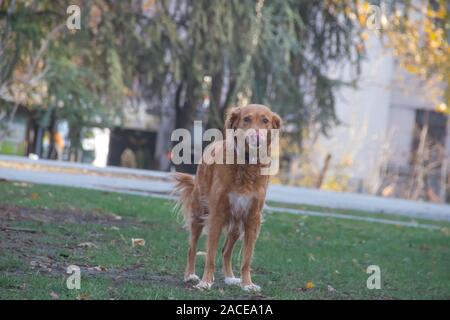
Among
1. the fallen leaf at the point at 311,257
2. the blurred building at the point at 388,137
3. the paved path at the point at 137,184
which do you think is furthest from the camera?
the blurred building at the point at 388,137

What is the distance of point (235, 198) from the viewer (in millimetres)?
6680

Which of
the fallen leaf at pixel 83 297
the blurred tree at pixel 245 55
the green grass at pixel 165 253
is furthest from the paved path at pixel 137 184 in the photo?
the fallen leaf at pixel 83 297

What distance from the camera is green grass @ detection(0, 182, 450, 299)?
20.8 ft

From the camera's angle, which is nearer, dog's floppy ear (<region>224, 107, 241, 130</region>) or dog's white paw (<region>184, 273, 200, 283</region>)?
dog's floppy ear (<region>224, 107, 241, 130</region>)

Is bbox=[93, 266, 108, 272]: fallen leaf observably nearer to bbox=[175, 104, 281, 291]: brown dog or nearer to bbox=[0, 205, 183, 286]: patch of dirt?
bbox=[0, 205, 183, 286]: patch of dirt

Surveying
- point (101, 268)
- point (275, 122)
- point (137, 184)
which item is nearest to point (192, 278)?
point (101, 268)

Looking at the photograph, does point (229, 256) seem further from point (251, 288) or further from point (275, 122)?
point (275, 122)

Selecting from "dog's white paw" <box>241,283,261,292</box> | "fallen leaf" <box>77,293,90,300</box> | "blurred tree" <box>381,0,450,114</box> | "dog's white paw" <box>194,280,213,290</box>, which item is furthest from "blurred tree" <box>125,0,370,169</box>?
"fallen leaf" <box>77,293,90,300</box>

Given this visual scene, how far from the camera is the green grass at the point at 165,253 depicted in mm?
6336

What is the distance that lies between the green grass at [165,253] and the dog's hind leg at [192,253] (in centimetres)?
14

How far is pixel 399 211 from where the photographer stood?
52.2 ft

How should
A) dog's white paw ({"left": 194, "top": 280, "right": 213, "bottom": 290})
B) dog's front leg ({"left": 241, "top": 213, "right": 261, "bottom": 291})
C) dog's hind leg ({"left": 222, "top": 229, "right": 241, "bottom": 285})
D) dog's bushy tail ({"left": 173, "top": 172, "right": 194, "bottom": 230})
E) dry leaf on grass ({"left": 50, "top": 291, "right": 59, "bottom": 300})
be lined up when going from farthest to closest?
dog's bushy tail ({"left": 173, "top": 172, "right": 194, "bottom": 230}) → dog's hind leg ({"left": 222, "top": 229, "right": 241, "bottom": 285}) → dog's front leg ({"left": 241, "top": 213, "right": 261, "bottom": 291}) → dog's white paw ({"left": 194, "top": 280, "right": 213, "bottom": 290}) → dry leaf on grass ({"left": 50, "top": 291, "right": 59, "bottom": 300})

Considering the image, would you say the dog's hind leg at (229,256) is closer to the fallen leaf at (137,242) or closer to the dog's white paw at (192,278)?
the dog's white paw at (192,278)

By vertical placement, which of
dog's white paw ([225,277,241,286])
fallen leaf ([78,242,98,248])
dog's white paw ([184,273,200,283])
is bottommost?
dog's white paw ([225,277,241,286])
